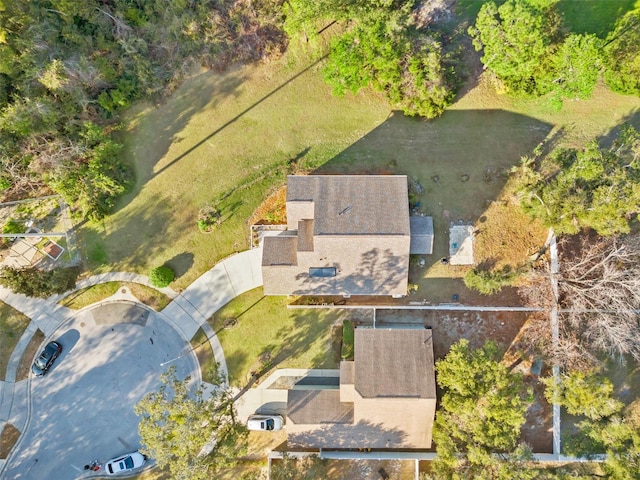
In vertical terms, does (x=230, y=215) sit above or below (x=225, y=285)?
above

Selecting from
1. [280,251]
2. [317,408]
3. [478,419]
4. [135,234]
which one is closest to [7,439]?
[135,234]

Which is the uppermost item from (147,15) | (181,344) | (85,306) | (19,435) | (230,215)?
(147,15)

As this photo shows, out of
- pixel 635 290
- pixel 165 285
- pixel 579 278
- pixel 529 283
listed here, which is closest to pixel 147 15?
pixel 165 285

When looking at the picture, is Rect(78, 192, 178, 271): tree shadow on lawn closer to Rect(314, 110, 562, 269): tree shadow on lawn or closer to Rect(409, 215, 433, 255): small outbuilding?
Rect(314, 110, 562, 269): tree shadow on lawn

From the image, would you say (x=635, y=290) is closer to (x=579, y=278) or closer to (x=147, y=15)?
(x=579, y=278)

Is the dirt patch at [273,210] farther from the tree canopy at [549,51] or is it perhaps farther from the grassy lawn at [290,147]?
the tree canopy at [549,51]

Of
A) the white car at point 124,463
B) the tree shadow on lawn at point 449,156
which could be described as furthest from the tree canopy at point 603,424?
the white car at point 124,463

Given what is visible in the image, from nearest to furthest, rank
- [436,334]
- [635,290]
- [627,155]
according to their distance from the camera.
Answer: [635,290]
[627,155]
[436,334]
